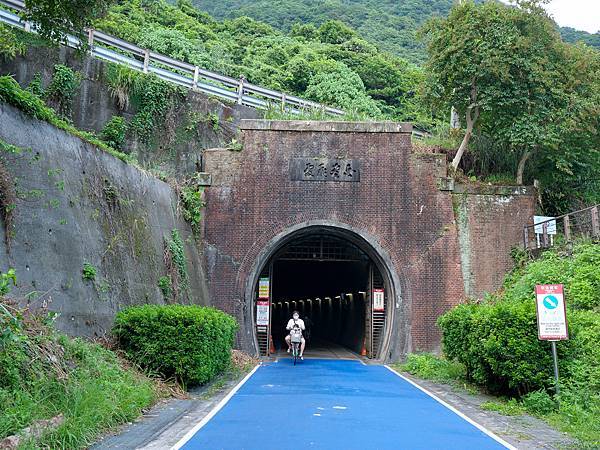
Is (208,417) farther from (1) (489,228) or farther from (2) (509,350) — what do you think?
(1) (489,228)

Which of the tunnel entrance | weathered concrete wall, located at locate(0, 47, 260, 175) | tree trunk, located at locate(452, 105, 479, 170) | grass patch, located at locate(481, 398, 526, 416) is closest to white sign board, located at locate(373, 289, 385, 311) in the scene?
the tunnel entrance

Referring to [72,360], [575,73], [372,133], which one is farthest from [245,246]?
[575,73]

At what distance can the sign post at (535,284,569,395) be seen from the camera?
8656 millimetres

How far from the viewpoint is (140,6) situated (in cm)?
4238

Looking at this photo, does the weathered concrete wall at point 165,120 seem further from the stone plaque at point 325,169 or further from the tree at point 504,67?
the tree at point 504,67

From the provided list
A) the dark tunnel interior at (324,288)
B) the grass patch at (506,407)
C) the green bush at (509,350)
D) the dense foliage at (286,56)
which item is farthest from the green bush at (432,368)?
the dense foliage at (286,56)

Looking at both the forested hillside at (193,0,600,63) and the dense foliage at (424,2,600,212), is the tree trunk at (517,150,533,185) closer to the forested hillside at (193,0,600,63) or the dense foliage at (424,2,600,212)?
the dense foliage at (424,2,600,212)

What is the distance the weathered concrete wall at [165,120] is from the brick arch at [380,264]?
3.84 metres

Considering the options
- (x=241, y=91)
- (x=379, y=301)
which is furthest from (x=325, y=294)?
(x=241, y=91)

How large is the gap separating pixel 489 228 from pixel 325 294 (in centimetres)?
1633

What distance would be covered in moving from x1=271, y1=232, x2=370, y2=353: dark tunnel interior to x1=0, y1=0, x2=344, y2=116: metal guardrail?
17.2ft

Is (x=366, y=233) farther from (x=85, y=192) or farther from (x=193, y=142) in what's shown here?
(x=85, y=192)

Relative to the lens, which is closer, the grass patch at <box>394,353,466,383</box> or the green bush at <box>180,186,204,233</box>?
the grass patch at <box>394,353,466,383</box>

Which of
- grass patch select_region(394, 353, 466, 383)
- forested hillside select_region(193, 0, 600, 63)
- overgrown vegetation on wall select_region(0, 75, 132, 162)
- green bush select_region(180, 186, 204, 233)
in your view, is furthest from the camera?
forested hillside select_region(193, 0, 600, 63)
